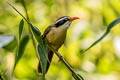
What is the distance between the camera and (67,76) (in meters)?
3.73

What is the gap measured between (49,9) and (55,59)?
51 centimetres

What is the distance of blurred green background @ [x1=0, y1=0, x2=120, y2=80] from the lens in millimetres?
3744

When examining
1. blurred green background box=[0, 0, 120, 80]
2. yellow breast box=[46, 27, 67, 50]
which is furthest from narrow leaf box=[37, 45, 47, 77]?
blurred green background box=[0, 0, 120, 80]

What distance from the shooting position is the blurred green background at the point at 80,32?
12.3 ft

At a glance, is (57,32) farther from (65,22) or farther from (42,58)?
(42,58)

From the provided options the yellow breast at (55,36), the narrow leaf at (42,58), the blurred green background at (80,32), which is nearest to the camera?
the narrow leaf at (42,58)

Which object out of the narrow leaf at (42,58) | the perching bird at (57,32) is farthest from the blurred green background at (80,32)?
the narrow leaf at (42,58)

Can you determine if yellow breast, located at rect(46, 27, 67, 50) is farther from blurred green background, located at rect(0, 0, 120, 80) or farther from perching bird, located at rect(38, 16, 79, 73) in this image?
blurred green background, located at rect(0, 0, 120, 80)

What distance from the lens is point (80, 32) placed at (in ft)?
12.6

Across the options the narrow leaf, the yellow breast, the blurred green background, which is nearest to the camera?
the narrow leaf

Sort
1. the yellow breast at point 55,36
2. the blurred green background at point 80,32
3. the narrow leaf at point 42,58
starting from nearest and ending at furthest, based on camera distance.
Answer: the narrow leaf at point 42,58 < the yellow breast at point 55,36 < the blurred green background at point 80,32

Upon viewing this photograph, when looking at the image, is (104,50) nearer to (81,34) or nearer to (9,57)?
(81,34)

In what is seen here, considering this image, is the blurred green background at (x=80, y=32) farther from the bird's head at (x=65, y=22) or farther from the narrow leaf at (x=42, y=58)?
the narrow leaf at (x=42, y=58)

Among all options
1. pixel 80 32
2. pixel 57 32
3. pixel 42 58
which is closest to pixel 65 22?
pixel 57 32
